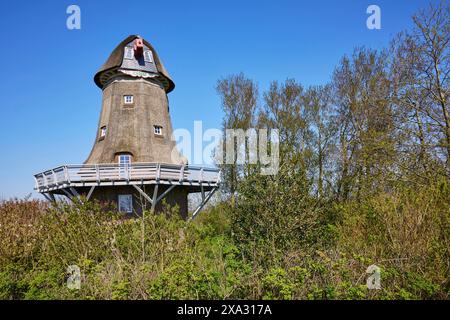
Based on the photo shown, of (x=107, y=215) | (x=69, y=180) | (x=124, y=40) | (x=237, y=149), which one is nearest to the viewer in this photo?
(x=107, y=215)

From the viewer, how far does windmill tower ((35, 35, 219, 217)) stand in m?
12.4

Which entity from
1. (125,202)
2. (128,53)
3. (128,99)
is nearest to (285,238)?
(125,202)

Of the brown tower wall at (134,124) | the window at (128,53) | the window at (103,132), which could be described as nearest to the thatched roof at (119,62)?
the window at (128,53)

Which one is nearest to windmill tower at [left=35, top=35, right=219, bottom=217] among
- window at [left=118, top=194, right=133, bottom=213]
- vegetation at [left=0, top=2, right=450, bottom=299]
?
window at [left=118, top=194, right=133, bottom=213]

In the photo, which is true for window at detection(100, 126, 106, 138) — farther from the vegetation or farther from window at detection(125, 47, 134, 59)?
the vegetation

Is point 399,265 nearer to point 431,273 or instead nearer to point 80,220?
point 431,273

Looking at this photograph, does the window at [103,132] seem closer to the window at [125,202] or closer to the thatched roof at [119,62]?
the thatched roof at [119,62]

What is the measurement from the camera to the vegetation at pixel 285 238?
457 cm

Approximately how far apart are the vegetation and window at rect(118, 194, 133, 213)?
4.25m

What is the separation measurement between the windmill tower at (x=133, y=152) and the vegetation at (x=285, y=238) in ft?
12.3

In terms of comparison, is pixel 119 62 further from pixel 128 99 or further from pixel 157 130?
pixel 157 130
